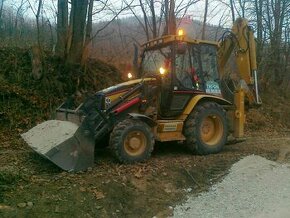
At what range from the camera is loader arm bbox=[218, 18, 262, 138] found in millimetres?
9656

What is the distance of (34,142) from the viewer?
7.70m

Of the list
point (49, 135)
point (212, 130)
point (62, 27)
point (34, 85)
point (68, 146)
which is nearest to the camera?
point (68, 146)

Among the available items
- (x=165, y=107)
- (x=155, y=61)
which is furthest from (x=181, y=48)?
(x=165, y=107)

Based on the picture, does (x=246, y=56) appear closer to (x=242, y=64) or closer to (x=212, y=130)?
(x=242, y=64)

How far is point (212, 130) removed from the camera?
9.35 metres

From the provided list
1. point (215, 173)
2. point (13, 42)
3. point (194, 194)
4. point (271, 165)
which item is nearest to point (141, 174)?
point (194, 194)

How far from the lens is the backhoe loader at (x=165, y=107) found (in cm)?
751

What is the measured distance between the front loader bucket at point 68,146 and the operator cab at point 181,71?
2046mm

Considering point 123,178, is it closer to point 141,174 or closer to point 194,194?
point 141,174

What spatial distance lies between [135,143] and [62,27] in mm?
5499

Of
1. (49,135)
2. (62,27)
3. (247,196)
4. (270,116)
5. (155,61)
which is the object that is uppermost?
(62,27)

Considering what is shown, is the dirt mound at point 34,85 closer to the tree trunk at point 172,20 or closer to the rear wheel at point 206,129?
the rear wheel at point 206,129

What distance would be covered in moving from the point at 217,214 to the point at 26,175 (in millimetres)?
3136

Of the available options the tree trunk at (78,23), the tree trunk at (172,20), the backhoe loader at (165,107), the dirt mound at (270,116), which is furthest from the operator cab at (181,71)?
the tree trunk at (172,20)
